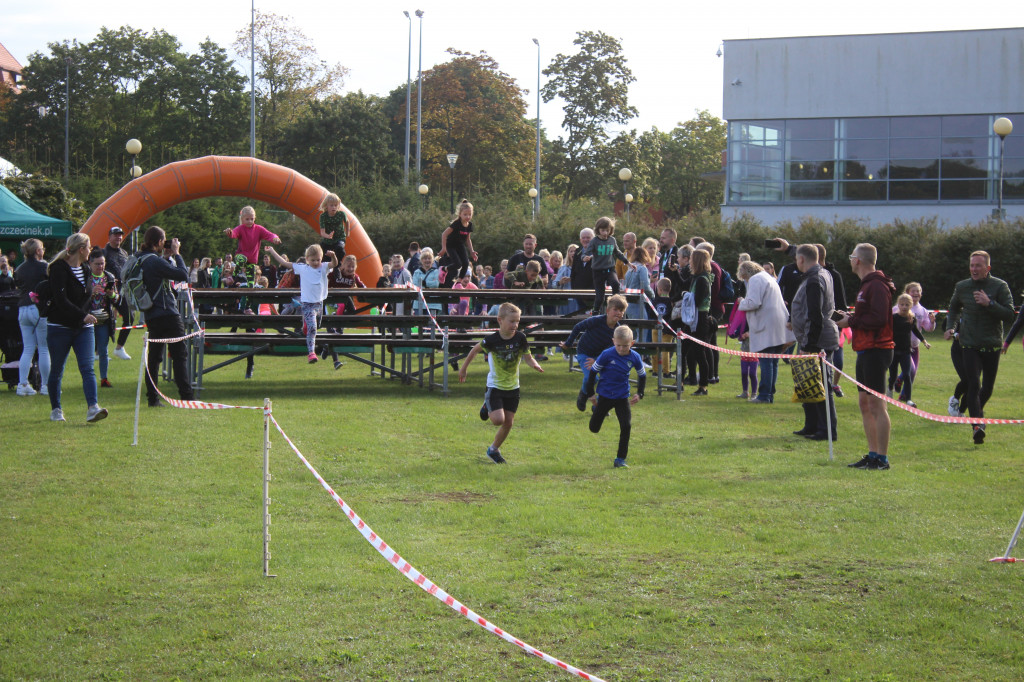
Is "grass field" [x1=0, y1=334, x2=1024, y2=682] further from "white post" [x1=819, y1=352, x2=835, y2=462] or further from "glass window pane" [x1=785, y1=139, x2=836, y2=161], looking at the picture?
"glass window pane" [x1=785, y1=139, x2=836, y2=161]

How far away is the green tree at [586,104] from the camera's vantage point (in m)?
61.2

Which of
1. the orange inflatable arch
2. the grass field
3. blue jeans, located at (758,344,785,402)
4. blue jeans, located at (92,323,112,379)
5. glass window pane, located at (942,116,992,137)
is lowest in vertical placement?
the grass field

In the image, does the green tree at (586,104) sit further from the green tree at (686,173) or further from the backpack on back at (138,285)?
the backpack on back at (138,285)

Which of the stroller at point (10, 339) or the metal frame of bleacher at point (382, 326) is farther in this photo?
the metal frame of bleacher at point (382, 326)

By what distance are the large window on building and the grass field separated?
29.5 meters

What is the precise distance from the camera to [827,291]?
11.5 m

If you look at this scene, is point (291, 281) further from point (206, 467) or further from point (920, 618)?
point (920, 618)

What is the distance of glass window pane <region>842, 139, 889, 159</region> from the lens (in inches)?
1551

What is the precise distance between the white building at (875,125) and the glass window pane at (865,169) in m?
0.04

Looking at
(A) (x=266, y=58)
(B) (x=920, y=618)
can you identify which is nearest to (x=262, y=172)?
(B) (x=920, y=618)

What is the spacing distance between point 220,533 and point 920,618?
4.58 metres

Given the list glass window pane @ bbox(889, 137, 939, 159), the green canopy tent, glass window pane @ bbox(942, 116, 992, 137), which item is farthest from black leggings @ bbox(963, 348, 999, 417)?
glass window pane @ bbox(942, 116, 992, 137)

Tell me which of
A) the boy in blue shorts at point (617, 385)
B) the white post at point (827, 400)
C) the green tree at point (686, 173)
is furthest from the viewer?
the green tree at point (686, 173)

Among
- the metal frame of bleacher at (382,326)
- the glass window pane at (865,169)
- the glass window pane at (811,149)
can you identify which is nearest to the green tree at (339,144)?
the glass window pane at (811,149)
